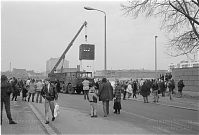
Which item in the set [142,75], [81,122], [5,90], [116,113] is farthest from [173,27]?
[142,75]

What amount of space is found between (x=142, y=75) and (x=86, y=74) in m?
24.4

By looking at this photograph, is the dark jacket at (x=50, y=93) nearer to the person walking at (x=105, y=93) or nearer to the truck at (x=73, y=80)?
the person walking at (x=105, y=93)

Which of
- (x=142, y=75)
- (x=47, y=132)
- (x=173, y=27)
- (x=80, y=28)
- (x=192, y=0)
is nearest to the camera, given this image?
(x=47, y=132)

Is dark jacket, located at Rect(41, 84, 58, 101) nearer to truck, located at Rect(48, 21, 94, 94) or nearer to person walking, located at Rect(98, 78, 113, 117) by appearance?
person walking, located at Rect(98, 78, 113, 117)

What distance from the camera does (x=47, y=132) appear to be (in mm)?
9898

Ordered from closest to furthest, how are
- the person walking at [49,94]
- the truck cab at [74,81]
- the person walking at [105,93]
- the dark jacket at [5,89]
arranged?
the dark jacket at [5,89] < the person walking at [49,94] < the person walking at [105,93] < the truck cab at [74,81]

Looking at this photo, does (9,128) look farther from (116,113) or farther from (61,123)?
(116,113)

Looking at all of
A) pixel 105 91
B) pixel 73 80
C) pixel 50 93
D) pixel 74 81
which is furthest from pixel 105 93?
pixel 73 80

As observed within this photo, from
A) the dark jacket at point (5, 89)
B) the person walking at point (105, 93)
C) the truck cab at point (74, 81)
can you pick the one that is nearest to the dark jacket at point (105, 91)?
the person walking at point (105, 93)

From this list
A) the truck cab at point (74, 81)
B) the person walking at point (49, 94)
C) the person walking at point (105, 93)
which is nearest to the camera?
the person walking at point (49, 94)

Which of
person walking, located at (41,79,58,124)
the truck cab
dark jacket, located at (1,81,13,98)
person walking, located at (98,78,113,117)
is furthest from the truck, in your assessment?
dark jacket, located at (1,81,13,98)

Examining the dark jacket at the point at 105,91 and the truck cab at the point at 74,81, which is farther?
the truck cab at the point at 74,81

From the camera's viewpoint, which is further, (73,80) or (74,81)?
(73,80)

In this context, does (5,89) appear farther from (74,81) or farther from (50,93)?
(74,81)
